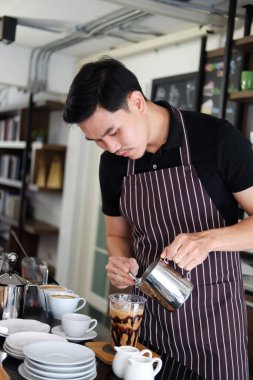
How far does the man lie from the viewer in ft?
5.34

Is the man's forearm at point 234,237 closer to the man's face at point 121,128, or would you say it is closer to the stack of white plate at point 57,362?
the man's face at point 121,128

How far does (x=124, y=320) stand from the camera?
1359 mm

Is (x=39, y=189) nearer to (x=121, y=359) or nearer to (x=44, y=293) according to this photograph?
(x=44, y=293)

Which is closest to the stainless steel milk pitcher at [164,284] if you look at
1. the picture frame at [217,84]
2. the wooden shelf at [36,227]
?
the picture frame at [217,84]

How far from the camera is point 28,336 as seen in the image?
1411 millimetres

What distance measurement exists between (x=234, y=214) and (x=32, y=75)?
4036 millimetres

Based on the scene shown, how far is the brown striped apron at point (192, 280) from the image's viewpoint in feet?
5.67

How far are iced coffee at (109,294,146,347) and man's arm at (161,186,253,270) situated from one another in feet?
0.59

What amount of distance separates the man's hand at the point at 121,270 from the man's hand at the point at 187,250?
0.67ft

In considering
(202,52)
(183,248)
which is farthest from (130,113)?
(202,52)

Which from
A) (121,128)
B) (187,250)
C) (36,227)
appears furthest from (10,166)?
(187,250)

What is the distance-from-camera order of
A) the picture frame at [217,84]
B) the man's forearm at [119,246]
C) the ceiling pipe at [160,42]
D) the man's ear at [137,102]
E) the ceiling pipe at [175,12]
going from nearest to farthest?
the man's ear at [137,102], the man's forearm at [119,246], the ceiling pipe at [175,12], the picture frame at [217,84], the ceiling pipe at [160,42]

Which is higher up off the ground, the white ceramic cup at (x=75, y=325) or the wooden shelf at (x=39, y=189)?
the wooden shelf at (x=39, y=189)

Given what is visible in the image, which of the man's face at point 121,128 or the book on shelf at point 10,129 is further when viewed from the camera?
the book on shelf at point 10,129
